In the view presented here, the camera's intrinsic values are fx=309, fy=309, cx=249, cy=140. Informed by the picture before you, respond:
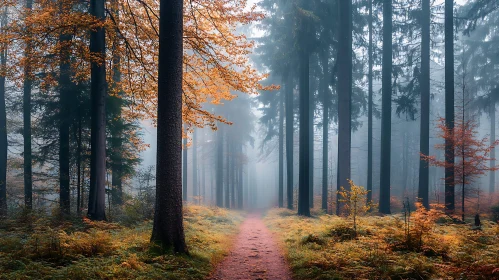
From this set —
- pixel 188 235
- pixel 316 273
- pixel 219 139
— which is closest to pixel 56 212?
pixel 188 235

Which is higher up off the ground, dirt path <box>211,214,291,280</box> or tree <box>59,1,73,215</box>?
tree <box>59,1,73,215</box>

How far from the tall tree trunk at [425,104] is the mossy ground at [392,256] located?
32.9ft

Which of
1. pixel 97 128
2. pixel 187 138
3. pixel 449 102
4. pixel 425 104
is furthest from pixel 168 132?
pixel 425 104

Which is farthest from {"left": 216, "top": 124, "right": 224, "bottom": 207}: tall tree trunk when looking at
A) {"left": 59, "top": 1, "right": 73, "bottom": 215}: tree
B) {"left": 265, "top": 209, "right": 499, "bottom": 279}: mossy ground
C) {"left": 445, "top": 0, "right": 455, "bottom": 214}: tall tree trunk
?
{"left": 265, "top": 209, "right": 499, "bottom": 279}: mossy ground

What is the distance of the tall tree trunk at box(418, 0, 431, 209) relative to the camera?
18.1 meters

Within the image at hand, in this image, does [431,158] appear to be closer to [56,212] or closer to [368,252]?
[368,252]

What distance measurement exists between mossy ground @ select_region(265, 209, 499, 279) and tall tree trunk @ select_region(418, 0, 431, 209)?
32.9 feet

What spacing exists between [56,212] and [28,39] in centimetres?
562

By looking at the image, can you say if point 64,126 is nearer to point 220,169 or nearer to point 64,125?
point 64,125

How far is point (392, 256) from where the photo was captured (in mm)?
6211

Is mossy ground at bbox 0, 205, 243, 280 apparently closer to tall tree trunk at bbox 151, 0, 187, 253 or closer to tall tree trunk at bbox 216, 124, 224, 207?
tall tree trunk at bbox 151, 0, 187, 253

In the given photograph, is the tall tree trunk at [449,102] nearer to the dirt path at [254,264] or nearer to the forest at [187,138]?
the forest at [187,138]

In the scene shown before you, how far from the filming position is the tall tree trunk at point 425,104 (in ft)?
59.5

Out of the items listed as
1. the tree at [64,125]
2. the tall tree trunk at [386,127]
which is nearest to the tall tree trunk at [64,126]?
the tree at [64,125]
